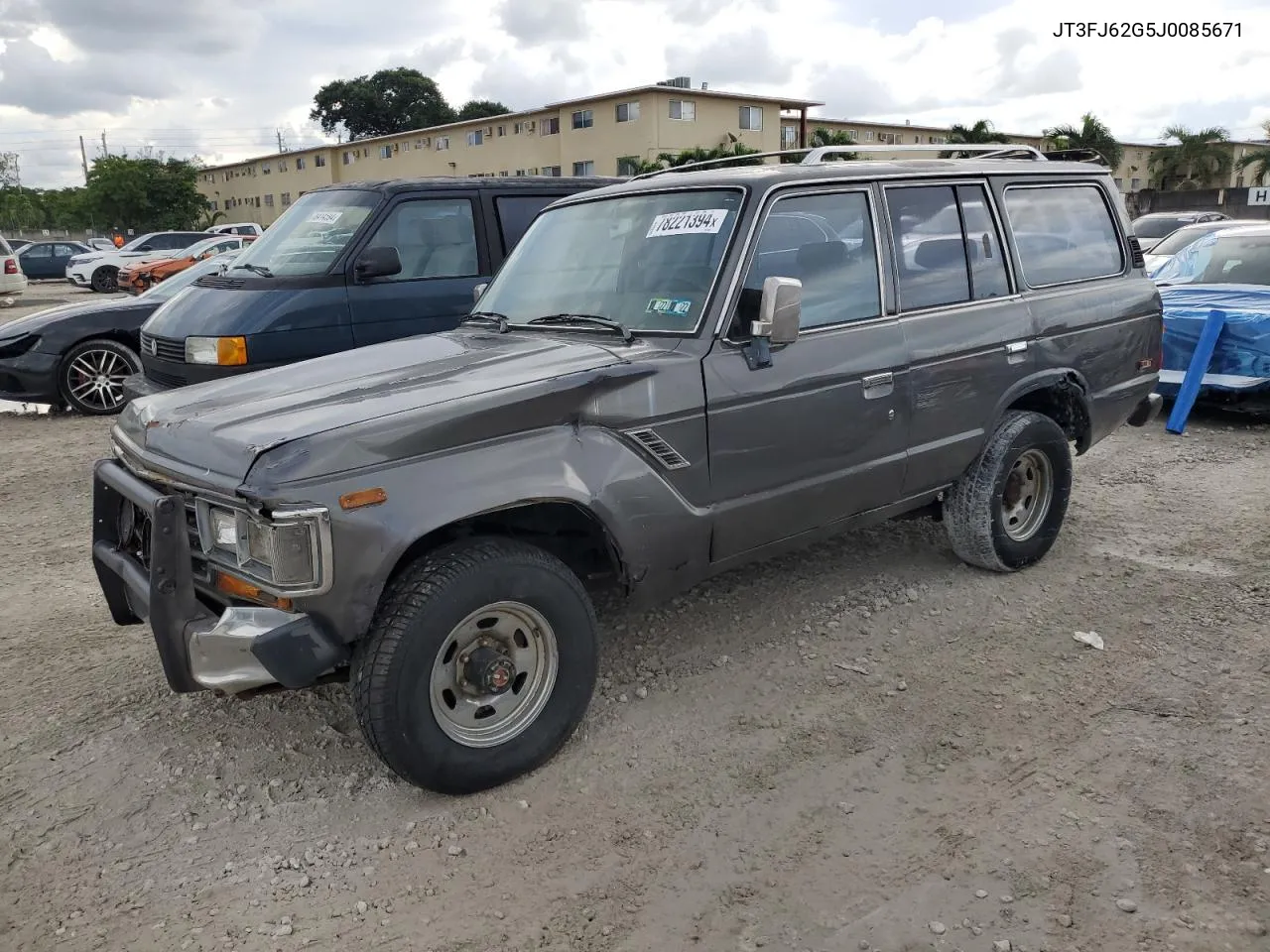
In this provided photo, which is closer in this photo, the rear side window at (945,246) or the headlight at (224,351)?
the rear side window at (945,246)

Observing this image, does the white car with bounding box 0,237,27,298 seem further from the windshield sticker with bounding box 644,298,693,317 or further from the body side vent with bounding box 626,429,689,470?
the body side vent with bounding box 626,429,689,470

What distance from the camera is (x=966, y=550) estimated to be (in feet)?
16.4

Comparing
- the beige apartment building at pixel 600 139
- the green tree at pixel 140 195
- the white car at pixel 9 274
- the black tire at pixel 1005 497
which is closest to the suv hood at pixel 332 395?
the black tire at pixel 1005 497

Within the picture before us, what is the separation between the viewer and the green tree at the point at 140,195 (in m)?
55.7

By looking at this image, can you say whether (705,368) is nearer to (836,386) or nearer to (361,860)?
(836,386)

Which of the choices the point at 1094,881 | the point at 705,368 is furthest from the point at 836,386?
the point at 1094,881

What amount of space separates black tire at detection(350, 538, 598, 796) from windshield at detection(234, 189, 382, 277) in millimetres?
4597

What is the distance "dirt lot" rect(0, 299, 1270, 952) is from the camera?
2.70 meters

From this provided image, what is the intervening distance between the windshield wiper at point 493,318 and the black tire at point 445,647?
4.21ft

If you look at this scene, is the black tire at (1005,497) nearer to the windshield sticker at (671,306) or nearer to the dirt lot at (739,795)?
the dirt lot at (739,795)

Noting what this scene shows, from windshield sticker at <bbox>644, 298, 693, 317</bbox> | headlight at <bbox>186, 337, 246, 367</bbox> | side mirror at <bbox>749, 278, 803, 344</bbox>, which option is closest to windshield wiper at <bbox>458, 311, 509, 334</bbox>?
windshield sticker at <bbox>644, 298, 693, 317</bbox>

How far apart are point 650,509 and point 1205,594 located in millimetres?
3062

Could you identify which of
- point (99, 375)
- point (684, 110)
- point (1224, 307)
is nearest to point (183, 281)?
point (99, 375)

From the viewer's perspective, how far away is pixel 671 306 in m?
3.79
